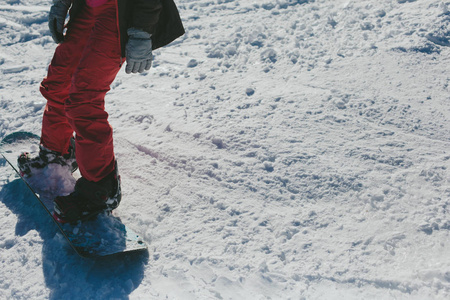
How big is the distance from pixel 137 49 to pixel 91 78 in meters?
0.31

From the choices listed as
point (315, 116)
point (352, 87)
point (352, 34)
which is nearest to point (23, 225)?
point (315, 116)

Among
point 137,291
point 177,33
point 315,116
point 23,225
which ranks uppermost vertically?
point 177,33

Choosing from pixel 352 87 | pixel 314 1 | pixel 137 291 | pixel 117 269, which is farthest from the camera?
pixel 314 1

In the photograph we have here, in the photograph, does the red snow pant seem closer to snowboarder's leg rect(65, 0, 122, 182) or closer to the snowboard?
snowboarder's leg rect(65, 0, 122, 182)

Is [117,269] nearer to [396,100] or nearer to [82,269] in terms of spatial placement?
[82,269]

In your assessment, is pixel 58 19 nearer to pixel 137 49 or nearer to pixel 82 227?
pixel 137 49

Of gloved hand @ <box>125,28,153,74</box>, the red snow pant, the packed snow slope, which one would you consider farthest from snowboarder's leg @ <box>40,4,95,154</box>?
the packed snow slope

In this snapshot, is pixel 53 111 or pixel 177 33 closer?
pixel 177 33

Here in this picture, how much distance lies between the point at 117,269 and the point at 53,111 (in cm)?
113

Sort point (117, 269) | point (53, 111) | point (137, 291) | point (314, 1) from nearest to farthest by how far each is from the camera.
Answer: point (137, 291)
point (117, 269)
point (53, 111)
point (314, 1)

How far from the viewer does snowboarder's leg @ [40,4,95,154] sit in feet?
7.93

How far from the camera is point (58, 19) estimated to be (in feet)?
8.23

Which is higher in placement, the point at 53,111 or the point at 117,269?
the point at 53,111

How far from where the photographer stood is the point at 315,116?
3.40 meters
